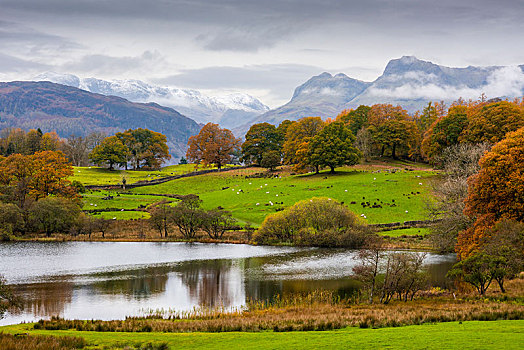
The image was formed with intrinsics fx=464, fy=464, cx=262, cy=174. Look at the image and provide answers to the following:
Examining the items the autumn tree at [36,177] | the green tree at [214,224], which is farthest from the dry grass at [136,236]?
the autumn tree at [36,177]

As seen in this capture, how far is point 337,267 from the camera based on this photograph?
163ft

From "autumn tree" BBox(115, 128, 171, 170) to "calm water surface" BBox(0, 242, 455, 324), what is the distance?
8056cm

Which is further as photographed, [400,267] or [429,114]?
[429,114]

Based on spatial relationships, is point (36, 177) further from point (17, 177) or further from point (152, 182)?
point (152, 182)

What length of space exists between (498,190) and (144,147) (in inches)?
5012

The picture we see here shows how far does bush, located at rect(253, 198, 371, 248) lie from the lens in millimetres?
64125

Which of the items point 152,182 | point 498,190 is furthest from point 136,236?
point 498,190

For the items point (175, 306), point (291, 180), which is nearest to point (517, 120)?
point (291, 180)

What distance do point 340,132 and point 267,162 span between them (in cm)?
2306

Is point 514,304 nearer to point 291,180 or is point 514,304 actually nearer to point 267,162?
point 291,180

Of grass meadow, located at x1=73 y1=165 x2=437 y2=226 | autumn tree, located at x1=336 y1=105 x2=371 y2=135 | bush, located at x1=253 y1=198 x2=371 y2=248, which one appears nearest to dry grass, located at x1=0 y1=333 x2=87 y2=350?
bush, located at x1=253 y1=198 x2=371 y2=248

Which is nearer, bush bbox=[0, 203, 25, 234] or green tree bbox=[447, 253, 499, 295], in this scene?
green tree bbox=[447, 253, 499, 295]

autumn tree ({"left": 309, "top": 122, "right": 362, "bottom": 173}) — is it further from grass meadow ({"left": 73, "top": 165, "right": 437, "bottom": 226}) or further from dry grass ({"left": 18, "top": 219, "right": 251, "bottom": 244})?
dry grass ({"left": 18, "top": 219, "right": 251, "bottom": 244})

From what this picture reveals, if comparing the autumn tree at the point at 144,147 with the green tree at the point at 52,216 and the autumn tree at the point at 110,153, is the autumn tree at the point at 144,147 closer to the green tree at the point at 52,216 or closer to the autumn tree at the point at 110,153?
the autumn tree at the point at 110,153
